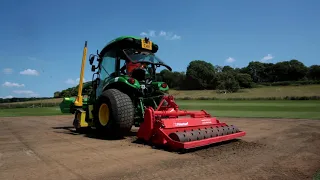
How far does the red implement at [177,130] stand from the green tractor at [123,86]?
69 cm

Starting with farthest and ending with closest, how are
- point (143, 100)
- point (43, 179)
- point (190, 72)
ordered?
point (190, 72)
point (143, 100)
point (43, 179)

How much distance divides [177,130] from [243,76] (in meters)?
77.5

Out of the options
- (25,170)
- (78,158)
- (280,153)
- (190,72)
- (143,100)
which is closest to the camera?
(25,170)

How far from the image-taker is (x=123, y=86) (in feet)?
27.3

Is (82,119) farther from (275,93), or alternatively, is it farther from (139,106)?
(275,93)

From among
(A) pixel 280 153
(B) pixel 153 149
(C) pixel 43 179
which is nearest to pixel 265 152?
(A) pixel 280 153

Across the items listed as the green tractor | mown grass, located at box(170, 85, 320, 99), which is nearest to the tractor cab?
the green tractor

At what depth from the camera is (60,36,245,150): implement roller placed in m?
6.55

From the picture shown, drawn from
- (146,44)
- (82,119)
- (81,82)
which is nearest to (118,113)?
(82,119)

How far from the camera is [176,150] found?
610 centimetres

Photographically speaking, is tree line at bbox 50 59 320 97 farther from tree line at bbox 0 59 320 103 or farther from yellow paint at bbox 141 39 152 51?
yellow paint at bbox 141 39 152 51

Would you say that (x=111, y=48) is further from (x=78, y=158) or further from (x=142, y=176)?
(x=142, y=176)

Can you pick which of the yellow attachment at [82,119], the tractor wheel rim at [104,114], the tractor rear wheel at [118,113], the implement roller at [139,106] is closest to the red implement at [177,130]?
the implement roller at [139,106]

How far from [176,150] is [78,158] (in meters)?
2.12
